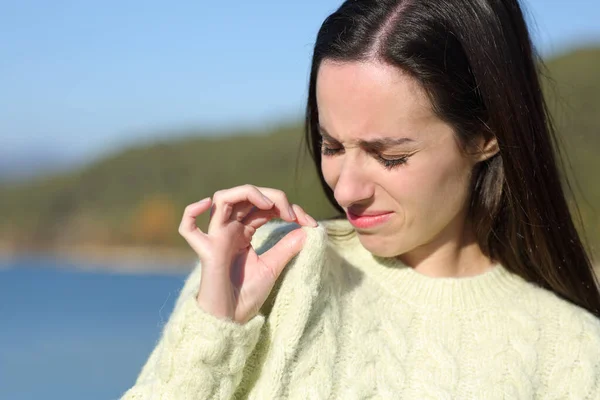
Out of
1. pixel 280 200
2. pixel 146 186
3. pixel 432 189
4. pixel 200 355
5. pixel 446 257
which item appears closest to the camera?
pixel 200 355

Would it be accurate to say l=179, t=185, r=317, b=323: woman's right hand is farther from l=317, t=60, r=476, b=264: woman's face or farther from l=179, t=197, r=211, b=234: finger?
l=317, t=60, r=476, b=264: woman's face

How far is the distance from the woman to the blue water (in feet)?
8.87

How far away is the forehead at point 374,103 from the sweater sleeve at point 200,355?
1.52ft

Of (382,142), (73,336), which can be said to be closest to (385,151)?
(382,142)

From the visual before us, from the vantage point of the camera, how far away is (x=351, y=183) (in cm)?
177

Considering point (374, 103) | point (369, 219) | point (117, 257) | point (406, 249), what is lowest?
point (117, 257)

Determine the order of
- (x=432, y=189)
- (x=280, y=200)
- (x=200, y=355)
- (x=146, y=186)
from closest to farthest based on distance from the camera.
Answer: (x=200, y=355), (x=280, y=200), (x=432, y=189), (x=146, y=186)

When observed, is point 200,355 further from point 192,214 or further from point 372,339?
point 372,339

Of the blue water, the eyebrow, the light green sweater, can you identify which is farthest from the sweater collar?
the blue water

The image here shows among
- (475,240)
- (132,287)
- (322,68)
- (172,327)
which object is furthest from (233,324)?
(132,287)

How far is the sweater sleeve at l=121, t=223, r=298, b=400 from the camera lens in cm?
159

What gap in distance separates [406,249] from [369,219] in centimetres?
13

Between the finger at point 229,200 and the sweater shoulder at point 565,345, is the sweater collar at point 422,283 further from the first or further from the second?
the finger at point 229,200

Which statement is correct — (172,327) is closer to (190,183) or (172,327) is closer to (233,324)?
(233,324)
